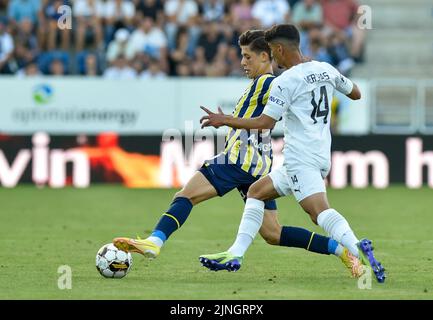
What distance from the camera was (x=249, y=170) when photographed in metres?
9.65

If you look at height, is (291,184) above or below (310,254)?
above

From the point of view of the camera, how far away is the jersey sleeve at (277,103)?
875 cm

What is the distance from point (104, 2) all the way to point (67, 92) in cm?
272

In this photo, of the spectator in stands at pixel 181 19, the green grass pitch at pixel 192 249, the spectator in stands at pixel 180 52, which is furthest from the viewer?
the spectator in stands at pixel 181 19

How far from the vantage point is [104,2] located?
22.9 m

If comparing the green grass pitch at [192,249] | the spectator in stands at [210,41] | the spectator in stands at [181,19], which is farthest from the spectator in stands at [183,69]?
the green grass pitch at [192,249]

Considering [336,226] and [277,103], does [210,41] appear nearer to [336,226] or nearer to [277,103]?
[277,103]

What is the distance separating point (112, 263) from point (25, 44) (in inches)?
534

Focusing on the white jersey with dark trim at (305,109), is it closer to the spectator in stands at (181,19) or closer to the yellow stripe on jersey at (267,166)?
the yellow stripe on jersey at (267,166)

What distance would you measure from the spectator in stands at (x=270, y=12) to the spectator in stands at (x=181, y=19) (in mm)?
1235

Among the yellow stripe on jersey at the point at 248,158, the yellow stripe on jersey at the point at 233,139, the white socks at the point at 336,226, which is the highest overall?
the yellow stripe on jersey at the point at 233,139

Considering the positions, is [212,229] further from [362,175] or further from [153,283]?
[362,175]

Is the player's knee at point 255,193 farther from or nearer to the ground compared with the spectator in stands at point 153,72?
nearer to the ground
